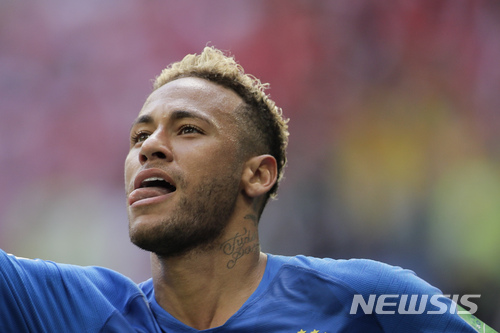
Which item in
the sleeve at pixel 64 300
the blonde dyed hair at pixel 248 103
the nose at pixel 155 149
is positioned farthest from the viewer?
the blonde dyed hair at pixel 248 103

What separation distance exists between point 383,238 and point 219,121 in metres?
3.49

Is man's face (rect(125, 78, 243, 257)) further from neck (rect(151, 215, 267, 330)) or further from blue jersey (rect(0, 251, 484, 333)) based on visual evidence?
blue jersey (rect(0, 251, 484, 333))

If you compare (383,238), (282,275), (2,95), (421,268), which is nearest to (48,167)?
(2,95)

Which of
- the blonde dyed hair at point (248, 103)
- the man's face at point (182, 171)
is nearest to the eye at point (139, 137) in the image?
the man's face at point (182, 171)

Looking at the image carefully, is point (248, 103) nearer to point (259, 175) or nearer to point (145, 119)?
point (259, 175)

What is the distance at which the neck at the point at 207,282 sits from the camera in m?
2.63

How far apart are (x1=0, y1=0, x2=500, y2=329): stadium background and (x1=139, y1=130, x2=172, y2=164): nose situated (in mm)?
3523

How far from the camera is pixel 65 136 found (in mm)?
7141

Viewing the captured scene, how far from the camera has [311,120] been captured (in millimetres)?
6574

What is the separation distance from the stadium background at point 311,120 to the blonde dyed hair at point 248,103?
2866 millimetres

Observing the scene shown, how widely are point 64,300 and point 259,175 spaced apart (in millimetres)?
1156

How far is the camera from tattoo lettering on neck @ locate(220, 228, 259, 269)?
2.72 m

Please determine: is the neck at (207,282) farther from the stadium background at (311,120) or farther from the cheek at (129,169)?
the stadium background at (311,120)

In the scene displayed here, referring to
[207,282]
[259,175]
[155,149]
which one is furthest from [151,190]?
[259,175]
